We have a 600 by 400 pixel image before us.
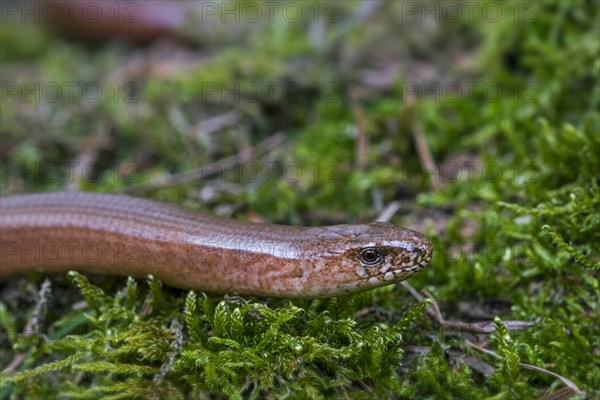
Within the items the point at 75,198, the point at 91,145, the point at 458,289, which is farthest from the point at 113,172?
the point at 458,289

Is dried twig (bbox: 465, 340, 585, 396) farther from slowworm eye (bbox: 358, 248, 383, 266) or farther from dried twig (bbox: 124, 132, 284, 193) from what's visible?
dried twig (bbox: 124, 132, 284, 193)

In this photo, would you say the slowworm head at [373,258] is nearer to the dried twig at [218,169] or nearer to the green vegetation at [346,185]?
the green vegetation at [346,185]

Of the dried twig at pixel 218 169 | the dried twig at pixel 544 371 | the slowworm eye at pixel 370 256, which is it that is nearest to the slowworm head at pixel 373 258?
the slowworm eye at pixel 370 256

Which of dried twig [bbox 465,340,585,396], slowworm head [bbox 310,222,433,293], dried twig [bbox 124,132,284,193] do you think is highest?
slowworm head [bbox 310,222,433,293]

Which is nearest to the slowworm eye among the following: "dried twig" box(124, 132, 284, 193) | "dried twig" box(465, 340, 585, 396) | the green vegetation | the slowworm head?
the slowworm head

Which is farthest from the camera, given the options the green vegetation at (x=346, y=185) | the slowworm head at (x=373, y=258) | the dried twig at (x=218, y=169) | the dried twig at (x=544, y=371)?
the dried twig at (x=218, y=169)

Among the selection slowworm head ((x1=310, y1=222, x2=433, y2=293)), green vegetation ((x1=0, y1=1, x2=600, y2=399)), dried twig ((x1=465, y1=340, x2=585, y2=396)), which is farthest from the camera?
slowworm head ((x1=310, y1=222, x2=433, y2=293))

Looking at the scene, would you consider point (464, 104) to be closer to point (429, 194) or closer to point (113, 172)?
point (429, 194)
